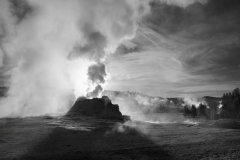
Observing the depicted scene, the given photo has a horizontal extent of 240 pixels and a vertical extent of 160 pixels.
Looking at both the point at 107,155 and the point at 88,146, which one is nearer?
the point at 107,155

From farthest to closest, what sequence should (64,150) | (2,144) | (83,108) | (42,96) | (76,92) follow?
→ (42,96), (76,92), (83,108), (2,144), (64,150)

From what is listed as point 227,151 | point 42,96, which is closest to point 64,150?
point 227,151

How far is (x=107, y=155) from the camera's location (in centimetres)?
1644

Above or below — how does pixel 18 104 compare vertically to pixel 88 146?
above

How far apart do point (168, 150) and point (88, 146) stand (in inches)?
356

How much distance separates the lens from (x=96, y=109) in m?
56.4

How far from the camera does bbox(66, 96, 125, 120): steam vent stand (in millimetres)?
53900

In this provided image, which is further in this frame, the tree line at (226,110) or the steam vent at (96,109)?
the tree line at (226,110)

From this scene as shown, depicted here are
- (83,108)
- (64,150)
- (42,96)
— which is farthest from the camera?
(42,96)

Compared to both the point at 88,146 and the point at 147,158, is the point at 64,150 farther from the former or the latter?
the point at 147,158

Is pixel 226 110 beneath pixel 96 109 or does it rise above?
beneath

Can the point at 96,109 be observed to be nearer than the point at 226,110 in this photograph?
Yes

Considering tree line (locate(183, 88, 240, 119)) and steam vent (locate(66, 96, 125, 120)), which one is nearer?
steam vent (locate(66, 96, 125, 120))

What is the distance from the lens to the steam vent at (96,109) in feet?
177
